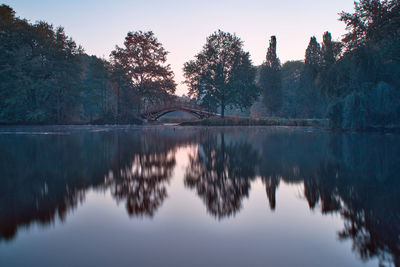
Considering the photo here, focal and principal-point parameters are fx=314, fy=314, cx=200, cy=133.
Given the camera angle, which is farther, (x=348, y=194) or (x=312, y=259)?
(x=348, y=194)

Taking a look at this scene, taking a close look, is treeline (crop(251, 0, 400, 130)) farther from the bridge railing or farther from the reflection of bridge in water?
the bridge railing

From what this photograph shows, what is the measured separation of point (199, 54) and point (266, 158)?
4011 centimetres

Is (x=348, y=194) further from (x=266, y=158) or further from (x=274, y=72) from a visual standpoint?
(x=274, y=72)

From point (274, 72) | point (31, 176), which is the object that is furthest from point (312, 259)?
point (274, 72)

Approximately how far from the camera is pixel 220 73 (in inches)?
1969

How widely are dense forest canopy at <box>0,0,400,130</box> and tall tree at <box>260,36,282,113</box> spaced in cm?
19

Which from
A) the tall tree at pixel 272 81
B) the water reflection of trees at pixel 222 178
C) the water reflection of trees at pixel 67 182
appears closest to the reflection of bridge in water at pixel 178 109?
the tall tree at pixel 272 81

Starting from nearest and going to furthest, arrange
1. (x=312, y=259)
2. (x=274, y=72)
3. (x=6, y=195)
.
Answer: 1. (x=312, y=259)
2. (x=6, y=195)
3. (x=274, y=72)

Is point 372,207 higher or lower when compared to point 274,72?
lower

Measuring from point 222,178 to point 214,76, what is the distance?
4181cm

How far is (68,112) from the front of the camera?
1902 inches

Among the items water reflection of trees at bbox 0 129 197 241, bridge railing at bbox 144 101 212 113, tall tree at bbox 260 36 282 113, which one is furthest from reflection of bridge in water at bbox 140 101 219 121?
water reflection of trees at bbox 0 129 197 241

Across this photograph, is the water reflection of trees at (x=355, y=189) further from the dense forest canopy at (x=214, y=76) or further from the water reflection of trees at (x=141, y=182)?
the dense forest canopy at (x=214, y=76)

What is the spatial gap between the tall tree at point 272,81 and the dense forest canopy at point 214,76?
0.63 ft
